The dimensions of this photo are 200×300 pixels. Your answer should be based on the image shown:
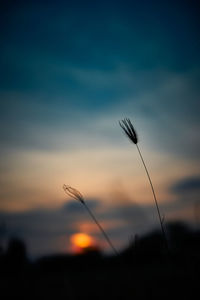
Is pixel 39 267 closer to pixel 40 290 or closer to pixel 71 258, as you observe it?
pixel 71 258

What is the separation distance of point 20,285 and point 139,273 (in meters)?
2.23

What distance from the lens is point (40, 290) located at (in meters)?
3.57

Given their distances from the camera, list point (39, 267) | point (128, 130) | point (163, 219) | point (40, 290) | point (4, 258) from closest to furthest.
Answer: point (163, 219)
point (128, 130)
point (40, 290)
point (39, 267)
point (4, 258)

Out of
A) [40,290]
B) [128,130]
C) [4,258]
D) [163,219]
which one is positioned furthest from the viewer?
[4,258]

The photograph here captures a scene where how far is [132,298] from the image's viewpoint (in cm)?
235

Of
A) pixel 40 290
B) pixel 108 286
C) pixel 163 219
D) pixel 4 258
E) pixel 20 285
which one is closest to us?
pixel 163 219

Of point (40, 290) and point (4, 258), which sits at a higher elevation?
point (4, 258)

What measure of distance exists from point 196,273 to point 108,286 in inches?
58.9

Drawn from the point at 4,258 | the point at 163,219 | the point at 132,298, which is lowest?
the point at 132,298

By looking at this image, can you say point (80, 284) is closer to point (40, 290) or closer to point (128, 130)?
point (40, 290)

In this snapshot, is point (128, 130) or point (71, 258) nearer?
point (128, 130)

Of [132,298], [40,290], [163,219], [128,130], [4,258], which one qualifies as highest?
[128,130]

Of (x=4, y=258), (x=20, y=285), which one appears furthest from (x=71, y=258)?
(x=20, y=285)

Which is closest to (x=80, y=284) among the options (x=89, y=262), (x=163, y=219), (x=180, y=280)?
(x=180, y=280)
